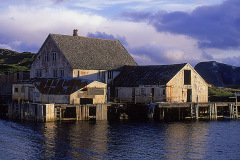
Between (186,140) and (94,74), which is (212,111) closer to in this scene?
(94,74)

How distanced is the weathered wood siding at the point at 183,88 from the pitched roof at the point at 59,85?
38.2ft

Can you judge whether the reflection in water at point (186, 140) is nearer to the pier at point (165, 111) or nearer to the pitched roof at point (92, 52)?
the pier at point (165, 111)

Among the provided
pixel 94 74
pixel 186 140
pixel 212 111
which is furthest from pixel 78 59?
pixel 186 140

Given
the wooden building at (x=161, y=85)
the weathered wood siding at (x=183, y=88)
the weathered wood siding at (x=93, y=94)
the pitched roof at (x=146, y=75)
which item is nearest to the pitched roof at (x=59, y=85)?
the weathered wood siding at (x=93, y=94)

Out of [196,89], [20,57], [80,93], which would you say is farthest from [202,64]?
[80,93]

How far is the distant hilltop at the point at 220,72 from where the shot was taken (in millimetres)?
150212

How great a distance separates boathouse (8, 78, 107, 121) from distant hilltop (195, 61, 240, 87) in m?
102

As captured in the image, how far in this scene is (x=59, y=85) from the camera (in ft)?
173

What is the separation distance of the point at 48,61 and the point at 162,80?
1935 cm

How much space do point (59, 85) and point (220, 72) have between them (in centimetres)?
11305

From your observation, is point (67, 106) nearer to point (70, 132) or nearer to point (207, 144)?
point (70, 132)

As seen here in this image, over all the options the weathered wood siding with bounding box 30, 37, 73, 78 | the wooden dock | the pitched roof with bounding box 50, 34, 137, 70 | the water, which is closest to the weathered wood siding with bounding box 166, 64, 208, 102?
the wooden dock

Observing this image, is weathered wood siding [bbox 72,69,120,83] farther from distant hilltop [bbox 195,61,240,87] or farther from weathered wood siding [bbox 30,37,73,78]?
distant hilltop [bbox 195,61,240,87]

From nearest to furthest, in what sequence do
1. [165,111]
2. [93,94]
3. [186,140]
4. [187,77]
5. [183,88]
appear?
1. [186,140]
2. [93,94]
3. [165,111]
4. [183,88]
5. [187,77]
